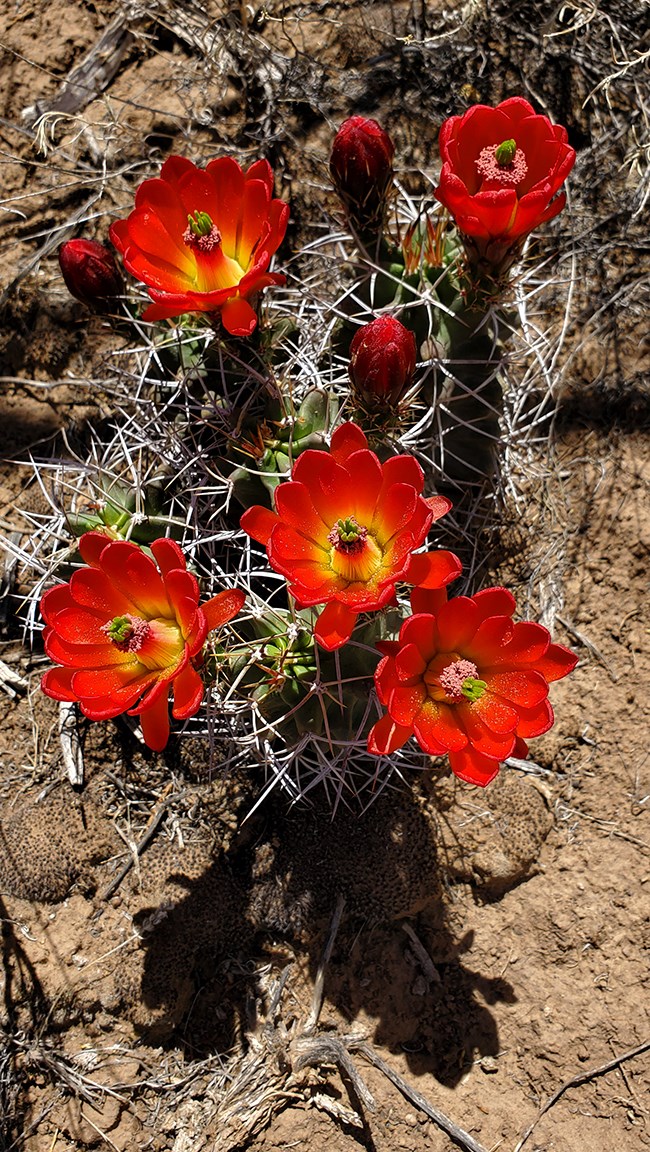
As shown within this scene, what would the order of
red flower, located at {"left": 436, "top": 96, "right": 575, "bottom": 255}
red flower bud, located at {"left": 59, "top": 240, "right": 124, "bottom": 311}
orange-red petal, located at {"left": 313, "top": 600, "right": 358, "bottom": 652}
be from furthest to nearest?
red flower bud, located at {"left": 59, "top": 240, "right": 124, "bottom": 311} → red flower, located at {"left": 436, "top": 96, "right": 575, "bottom": 255} → orange-red petal, located at {"left": 313, "top": 600, "right": 358, "bottom": 652}

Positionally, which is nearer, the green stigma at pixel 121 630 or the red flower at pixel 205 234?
the green stigma at pixel 121 630

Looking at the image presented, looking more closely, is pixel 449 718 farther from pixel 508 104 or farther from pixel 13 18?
pixel 13 18

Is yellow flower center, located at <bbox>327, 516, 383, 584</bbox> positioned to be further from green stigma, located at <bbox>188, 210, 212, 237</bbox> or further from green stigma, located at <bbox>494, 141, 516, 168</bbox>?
green stigma, located at <bbox>494, 141, 516, 168</bbox>

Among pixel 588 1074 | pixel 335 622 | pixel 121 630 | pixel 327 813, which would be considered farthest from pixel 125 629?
pixel 588 1074

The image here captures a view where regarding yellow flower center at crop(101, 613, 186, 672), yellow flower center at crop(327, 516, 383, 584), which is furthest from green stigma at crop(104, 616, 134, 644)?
yellow flower center at crop(327, 516, 383, 584)

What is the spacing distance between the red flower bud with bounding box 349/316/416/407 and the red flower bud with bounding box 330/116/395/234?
412 mm

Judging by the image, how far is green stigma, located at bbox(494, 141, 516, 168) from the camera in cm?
170

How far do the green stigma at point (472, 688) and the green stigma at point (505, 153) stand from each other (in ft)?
3.28

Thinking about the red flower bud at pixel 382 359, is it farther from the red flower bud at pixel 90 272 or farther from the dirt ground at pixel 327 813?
the dirt ground at pixel 327 813

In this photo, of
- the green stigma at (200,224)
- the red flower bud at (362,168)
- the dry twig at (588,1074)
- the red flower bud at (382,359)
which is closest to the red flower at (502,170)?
the red flower bud at (362,168)

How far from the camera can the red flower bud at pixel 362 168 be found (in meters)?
1.80

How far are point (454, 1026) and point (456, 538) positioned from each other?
4.07ft

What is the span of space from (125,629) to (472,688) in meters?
0.65

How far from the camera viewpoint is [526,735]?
1642 millimetres
